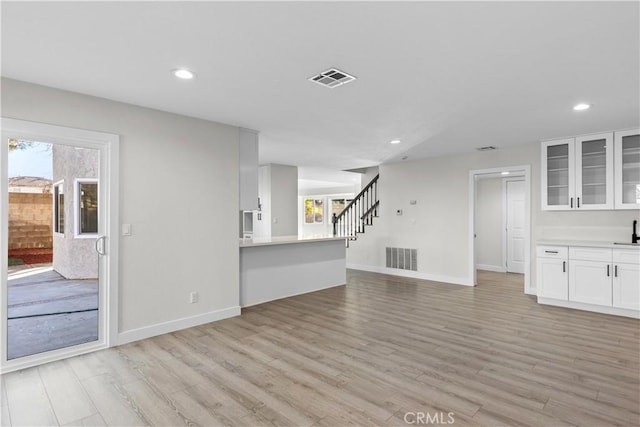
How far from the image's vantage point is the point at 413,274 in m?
7.42

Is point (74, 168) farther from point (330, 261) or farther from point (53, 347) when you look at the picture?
point (330, 261)

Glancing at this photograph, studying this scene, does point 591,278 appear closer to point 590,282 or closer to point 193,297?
point 590,282

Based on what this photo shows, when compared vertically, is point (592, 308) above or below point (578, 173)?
below

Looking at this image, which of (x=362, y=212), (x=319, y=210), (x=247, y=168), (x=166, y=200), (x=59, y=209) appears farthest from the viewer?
(x=319, y=210)

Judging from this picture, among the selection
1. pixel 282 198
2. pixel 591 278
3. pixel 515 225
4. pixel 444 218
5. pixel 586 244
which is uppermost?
pixel 282 198

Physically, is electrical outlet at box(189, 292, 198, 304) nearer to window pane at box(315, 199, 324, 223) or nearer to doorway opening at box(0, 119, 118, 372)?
doorway opening at box(0, 119, 118, 372)

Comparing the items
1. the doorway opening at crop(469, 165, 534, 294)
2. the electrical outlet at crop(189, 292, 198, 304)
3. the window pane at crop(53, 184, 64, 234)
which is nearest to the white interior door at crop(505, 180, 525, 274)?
the doorway opening at crop(469, 165, 534, 294)

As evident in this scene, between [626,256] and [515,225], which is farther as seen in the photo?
[515,225]

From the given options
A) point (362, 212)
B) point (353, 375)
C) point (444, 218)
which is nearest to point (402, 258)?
point (444, 218)

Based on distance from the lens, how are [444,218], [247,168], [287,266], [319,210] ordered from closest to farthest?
[247,168] → [287,266] → [444,218] → [319,210]

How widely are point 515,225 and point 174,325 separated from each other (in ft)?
24.6

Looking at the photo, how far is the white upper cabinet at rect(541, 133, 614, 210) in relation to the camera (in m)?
4.95

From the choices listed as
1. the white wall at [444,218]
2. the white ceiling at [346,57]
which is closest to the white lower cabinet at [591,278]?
the white wall at [444,218]

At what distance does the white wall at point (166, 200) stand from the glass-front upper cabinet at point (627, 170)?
212 inches
